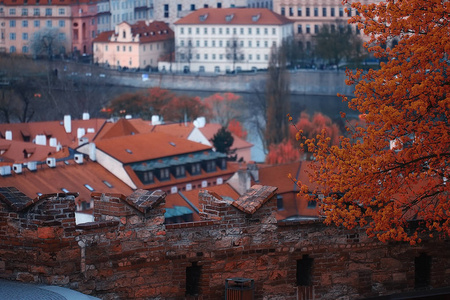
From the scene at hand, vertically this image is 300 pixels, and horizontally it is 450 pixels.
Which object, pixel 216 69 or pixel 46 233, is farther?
pixel 216 69

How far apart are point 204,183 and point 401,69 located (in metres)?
36.3

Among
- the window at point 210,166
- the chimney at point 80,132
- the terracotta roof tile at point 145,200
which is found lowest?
the window at point 210,166

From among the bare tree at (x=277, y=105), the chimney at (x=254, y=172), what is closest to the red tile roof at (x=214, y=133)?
the bare tree at (x=277, y=105)

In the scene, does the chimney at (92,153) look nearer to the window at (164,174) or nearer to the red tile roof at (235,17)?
the window at (164,174)

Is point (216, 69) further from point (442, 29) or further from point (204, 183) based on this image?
point (442, 29)

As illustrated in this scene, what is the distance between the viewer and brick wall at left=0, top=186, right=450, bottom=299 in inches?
344

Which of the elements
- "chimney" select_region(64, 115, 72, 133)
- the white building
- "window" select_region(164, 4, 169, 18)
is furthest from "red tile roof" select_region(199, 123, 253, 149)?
"window" select_region(164, 4, 169, 18)

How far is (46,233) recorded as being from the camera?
28.5 feet

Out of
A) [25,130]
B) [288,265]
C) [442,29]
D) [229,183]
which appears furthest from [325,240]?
[25,130]

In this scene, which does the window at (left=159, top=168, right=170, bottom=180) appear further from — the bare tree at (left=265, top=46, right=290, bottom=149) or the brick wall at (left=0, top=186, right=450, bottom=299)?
the brick wall at (left=0, top=186, right=450, bottom=299)

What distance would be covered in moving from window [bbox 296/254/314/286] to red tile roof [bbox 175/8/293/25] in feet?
303

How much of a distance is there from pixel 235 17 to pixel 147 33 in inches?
266

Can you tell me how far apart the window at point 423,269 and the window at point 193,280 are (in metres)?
1.77

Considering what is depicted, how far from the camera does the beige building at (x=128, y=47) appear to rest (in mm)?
102000
